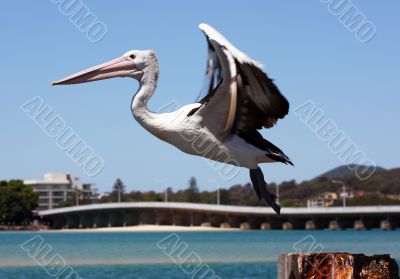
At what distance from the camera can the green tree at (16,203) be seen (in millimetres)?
154250

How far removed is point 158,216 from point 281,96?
13708 centimetres

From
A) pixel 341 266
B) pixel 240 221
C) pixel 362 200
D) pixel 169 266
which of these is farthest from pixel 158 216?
pixel 341 266

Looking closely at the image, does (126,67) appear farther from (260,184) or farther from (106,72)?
(260,184)

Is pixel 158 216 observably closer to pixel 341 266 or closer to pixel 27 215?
pixel 27 215

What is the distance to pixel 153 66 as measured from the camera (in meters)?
7.80

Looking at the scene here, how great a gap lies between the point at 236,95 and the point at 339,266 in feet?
5.96

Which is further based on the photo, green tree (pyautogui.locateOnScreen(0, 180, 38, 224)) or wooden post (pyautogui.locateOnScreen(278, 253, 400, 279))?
green tree (pyautogui.locateOnScreen(0, 180, 38, 224))

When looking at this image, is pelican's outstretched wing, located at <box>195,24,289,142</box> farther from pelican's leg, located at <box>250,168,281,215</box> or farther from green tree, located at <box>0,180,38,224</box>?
green tree, located at <box>0,180,38,224</box>

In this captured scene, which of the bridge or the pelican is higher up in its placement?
the bridge

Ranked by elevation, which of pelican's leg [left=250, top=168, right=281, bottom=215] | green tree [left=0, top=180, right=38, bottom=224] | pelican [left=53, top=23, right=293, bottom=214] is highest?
green tree [left=0, top=180, right=38, bottom=224]

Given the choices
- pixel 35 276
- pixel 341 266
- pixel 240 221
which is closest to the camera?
pixel 341 266

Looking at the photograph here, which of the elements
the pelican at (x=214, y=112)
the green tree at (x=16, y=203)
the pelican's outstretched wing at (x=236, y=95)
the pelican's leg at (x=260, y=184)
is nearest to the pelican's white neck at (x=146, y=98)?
the pelican at (x=214, y=112)

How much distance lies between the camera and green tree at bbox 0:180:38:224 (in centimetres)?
15425

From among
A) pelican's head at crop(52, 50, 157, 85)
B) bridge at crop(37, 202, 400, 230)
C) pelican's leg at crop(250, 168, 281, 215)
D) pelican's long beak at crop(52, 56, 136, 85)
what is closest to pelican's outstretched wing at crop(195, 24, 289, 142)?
pelican's leg at crop(250, 168, 281, 215)
